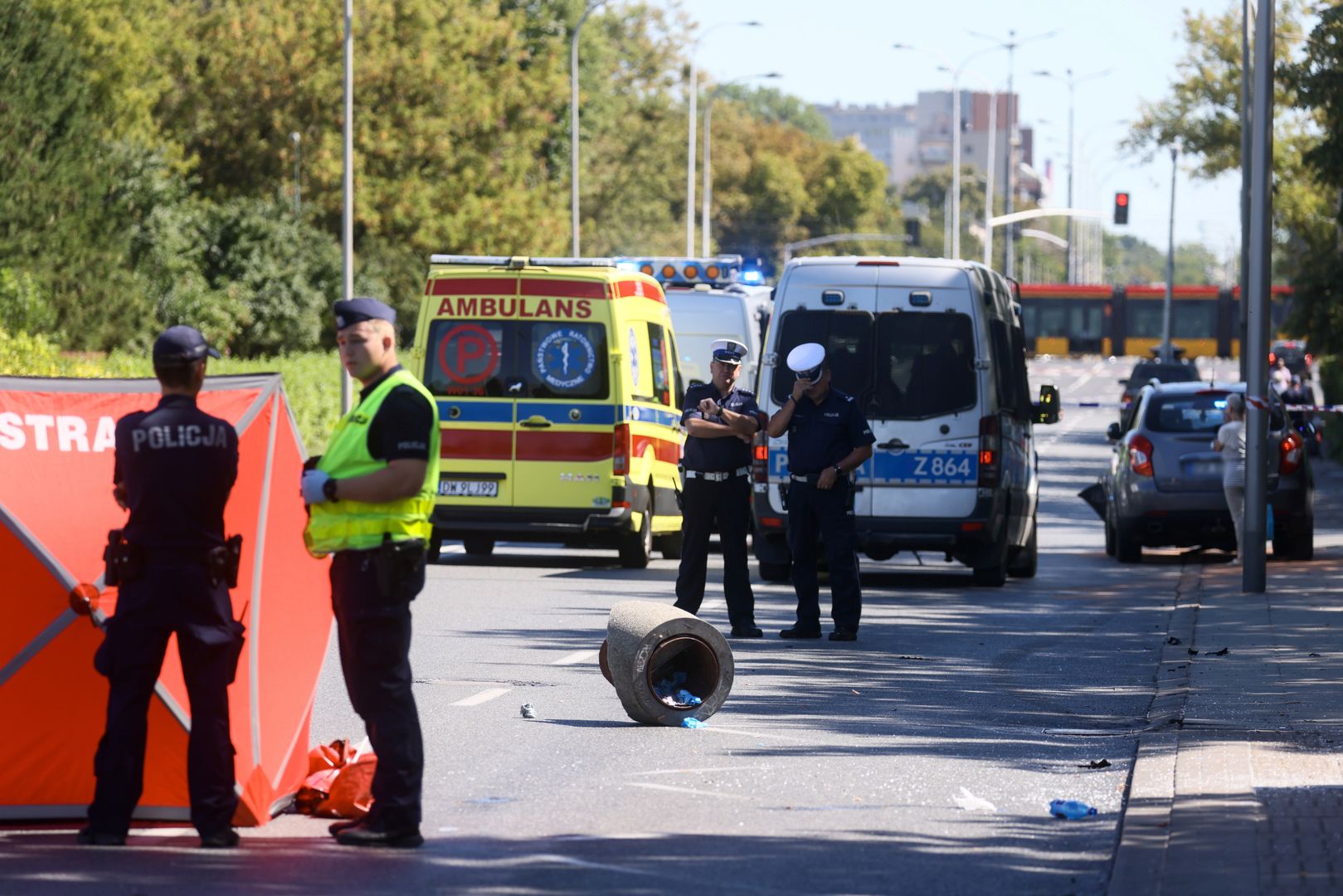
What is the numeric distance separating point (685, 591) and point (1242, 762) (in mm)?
4782

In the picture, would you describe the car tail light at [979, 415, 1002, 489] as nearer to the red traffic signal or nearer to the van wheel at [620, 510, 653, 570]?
the van wheel at [620, 510, 653, 570]

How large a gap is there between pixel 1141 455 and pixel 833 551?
26.4 ft

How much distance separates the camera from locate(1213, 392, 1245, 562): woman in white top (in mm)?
19453

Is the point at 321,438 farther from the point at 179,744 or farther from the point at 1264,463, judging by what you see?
the point at 179,744

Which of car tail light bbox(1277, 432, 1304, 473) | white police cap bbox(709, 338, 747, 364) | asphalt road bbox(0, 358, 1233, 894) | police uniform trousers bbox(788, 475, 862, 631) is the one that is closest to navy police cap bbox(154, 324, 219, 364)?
asphalt road bbox(0, 358, 1233, 894)

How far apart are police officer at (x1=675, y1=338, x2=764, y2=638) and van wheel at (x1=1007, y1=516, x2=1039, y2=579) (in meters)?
6.27

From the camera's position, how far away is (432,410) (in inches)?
282

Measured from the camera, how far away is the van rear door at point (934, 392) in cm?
1731

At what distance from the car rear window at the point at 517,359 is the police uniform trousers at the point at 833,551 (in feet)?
16.5

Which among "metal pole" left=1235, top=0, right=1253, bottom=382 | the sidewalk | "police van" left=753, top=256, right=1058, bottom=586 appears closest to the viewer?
the sidewalk

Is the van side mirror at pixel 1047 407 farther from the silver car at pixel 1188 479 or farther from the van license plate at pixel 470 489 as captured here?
the van license plate at pixel 470 489

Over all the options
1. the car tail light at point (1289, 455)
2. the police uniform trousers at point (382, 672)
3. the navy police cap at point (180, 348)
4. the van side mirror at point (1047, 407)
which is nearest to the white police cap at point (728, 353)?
the van side mirror at point (1047, 407)

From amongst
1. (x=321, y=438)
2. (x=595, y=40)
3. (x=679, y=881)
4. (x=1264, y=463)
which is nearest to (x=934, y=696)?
(x=679, y=881)

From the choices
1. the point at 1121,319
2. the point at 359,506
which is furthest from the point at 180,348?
the point at 1121,319
